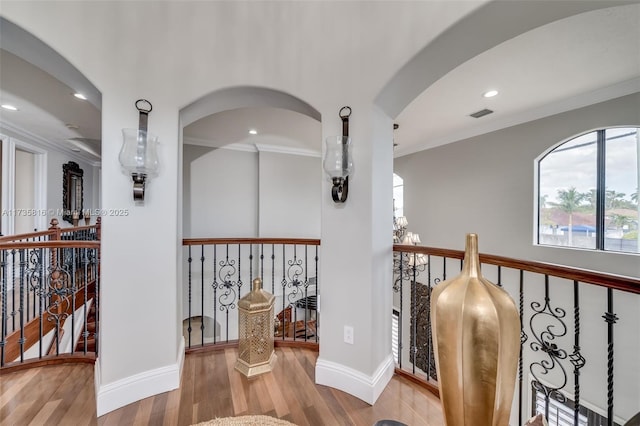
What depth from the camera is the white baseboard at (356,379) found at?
1.80m

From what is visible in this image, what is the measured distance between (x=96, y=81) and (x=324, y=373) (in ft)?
8.40

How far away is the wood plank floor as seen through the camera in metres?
1.63

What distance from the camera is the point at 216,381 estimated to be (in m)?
1.98

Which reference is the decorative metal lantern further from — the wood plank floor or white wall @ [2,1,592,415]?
white wall @ [2,1,592,415]

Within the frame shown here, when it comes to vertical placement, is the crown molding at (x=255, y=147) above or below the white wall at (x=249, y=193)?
above

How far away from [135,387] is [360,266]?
1.75 m

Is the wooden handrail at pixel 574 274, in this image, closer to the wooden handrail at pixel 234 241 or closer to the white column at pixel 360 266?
the white column at pixel 360 266

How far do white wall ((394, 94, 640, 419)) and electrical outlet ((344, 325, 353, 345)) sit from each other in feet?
10.6

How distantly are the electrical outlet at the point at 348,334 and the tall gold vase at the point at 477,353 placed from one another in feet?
3.86

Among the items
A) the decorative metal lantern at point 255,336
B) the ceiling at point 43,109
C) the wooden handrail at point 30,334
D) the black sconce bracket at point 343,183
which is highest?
the ceiling at point 43,109

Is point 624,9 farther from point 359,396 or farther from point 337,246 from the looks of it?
point 359,396

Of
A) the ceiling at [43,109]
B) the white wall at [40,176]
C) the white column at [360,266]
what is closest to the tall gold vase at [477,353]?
the white column at [360,266]

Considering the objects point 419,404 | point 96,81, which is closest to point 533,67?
point 419,404

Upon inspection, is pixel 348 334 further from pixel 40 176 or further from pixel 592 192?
pixel 40 176
